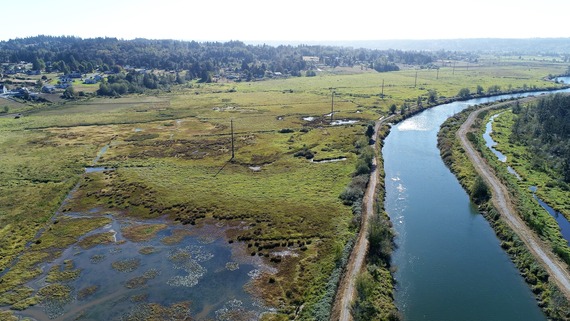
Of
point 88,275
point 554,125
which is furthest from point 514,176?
point 88,275

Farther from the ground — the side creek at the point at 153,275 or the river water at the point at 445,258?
the river water at the point at 445,258

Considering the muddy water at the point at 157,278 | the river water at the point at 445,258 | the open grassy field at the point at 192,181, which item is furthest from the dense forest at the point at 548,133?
the muddy water at the point at 157,278

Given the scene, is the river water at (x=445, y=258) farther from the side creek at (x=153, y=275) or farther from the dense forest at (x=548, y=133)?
the dense forest at (x=548, y=133)

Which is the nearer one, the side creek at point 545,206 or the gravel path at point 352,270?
the gravel path at point 352,270

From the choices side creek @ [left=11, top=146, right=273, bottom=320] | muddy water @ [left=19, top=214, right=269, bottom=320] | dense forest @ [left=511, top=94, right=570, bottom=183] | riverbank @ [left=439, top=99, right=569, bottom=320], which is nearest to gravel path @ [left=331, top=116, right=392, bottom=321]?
side creek @ [left=11, top=146, right=273, bottom=320]

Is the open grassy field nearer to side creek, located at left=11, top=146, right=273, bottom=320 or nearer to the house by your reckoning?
side creek, located at left=11, top=146, right=273, bottom=320

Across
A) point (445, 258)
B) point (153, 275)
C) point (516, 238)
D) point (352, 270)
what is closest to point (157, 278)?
point (153, 275)

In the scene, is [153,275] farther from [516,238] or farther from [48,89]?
[48,89]
